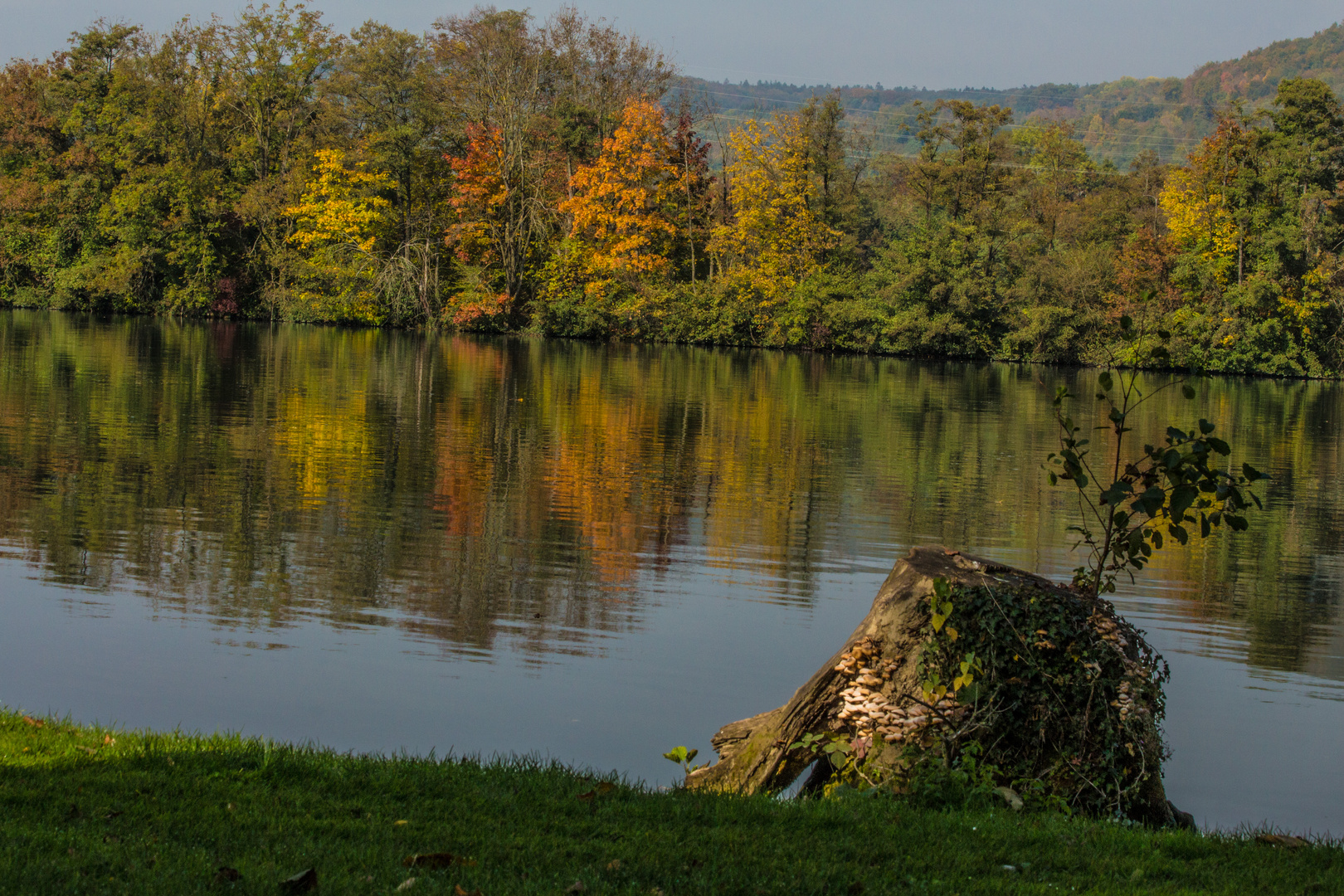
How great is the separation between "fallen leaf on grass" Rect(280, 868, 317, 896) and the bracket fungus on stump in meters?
2.33

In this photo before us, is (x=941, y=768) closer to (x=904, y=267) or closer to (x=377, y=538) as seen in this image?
(x=377, y=538)

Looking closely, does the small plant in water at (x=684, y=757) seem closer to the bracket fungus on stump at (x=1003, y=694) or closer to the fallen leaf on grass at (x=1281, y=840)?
the bracket fungus on stump at (x=1003, y=694)

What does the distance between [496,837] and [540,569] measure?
6.12 m

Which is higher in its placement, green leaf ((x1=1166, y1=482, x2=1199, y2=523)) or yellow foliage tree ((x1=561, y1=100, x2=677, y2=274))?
yellow foliage tree ((x1=561, y1=100, x2=677, y2=274))

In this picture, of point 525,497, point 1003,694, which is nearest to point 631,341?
point 525,497

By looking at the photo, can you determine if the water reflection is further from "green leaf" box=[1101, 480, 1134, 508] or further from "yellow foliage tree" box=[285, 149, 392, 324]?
"yellow foliage tree" box=[285, 149, 392, 324]

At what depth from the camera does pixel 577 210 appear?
5231 centimetres

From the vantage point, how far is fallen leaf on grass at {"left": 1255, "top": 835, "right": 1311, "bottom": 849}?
4.57 meters

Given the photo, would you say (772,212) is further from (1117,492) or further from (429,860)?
(429,860)

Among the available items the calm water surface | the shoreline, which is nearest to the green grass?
the calm water surface

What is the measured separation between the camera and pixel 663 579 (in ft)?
33.0

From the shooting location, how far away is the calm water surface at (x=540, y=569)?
664 centimetres

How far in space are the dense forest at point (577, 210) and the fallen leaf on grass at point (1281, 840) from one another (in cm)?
4828

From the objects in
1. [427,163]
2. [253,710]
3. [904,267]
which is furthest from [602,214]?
[253,710]
